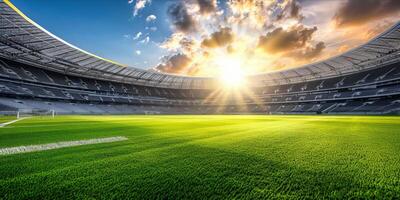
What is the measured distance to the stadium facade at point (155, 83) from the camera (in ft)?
104

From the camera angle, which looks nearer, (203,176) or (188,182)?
(188,182)

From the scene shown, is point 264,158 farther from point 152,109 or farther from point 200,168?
point 152,109

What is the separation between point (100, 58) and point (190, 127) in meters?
39.1

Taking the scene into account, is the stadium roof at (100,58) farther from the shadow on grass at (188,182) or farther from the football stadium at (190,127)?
the shadow on grass at (188,182)

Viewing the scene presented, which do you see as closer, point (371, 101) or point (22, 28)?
point (22, 28)

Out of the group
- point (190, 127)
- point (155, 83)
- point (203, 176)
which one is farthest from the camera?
point (155, 83)

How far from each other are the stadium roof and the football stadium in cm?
24

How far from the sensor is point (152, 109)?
188 feet

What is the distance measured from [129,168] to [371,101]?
51452mm

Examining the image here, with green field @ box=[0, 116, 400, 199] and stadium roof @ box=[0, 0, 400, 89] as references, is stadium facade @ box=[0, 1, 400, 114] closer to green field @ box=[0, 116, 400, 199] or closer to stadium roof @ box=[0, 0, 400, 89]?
stadium roof @ box=[0, 0, 400, 89]

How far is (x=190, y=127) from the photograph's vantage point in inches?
379

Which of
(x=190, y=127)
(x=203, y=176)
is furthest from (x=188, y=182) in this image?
(x=190, y=127)

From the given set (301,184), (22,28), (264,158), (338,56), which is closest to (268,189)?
(301,184)

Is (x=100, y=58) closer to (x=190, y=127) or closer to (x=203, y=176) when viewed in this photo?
(x=190, y=127)
